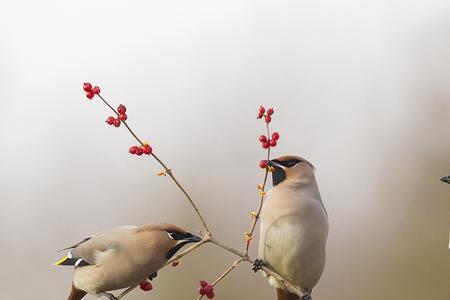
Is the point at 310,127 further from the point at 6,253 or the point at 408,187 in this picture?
the point at 6,253

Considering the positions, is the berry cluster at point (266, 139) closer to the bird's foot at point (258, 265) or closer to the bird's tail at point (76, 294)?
the bird's foot at point (258, 265)

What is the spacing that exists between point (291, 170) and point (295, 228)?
0.72ft

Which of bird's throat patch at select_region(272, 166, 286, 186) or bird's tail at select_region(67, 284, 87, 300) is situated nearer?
bird's tail at select_region(67, 284, 87, 300)

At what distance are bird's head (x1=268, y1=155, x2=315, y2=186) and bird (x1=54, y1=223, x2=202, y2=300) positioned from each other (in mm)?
506

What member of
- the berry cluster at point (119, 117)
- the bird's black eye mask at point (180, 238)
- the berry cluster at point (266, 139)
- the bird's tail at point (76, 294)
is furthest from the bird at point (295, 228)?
the berry cluster at point (119, 117)

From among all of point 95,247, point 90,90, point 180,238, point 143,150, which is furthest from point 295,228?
point 90,90

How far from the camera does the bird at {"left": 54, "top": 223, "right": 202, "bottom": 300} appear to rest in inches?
113

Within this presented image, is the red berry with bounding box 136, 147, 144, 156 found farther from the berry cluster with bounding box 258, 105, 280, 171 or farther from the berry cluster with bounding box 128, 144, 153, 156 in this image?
the berry cluster with bounding box 258, 105, 280, 171

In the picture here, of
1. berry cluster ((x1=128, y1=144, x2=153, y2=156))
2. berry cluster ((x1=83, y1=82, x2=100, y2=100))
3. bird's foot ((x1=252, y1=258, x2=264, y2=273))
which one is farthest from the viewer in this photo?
bird's foot ((x1=252, y1=258, x2=264, y2=273))

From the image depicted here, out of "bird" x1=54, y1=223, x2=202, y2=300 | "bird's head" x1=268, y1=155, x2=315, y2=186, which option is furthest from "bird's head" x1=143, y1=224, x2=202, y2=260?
"bird's head" x1=268, y1=155, x2=315, y2=186

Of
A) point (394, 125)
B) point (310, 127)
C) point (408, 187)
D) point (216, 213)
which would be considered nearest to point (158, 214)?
point (216, 213)

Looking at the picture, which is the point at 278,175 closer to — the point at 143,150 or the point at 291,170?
the point at 291,170

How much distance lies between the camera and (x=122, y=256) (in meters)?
3.04

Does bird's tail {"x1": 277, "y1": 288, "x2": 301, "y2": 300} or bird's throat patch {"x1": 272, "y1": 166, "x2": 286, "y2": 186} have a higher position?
bird's throat patch {"x1": 272, "y1": 166, "x2": 286, "y2": 186}
